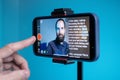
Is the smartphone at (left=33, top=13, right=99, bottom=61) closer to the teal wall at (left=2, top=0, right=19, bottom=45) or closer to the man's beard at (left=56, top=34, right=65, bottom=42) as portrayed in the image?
the man's beard at (left=56, top=34, right=65, bottom=42)

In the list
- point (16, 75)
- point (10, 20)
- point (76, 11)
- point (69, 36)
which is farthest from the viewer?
point (10, 20)

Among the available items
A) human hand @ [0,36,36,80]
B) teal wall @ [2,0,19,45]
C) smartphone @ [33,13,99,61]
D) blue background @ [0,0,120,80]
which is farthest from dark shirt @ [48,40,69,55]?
teal wall @ [2,0,19,45]

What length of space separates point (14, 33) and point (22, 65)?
99cm

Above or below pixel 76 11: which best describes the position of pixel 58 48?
below

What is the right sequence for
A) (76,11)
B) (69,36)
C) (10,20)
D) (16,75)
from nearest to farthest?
(16,75), (69,36), (76,11), (10,20)

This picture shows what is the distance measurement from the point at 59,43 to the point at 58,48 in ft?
0.05

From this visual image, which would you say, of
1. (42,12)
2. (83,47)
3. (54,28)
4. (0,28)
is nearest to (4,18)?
(0,28)

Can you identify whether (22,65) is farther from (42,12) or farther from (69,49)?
(42,12)

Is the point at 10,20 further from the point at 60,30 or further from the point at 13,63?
the point at 13,63

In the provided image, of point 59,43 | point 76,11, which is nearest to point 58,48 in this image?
point 59,43

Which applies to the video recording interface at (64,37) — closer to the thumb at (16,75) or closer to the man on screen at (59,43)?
the man on screen at (59,43)

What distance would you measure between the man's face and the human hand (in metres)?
0.19

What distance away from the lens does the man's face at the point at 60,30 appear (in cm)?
58

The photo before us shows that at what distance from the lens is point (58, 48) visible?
59 centimetres
